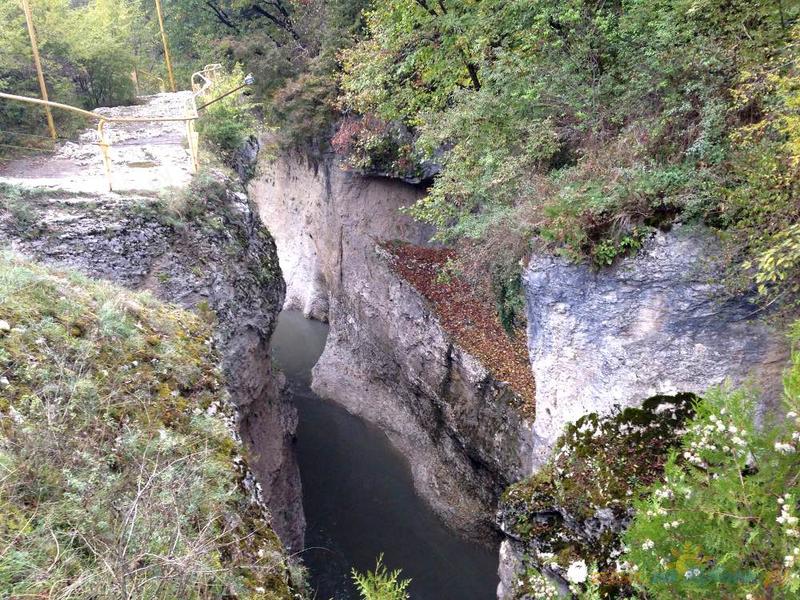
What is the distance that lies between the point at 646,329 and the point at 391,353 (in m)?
8.80

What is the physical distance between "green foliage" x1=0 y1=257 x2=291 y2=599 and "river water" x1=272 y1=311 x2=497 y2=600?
6.46 metres

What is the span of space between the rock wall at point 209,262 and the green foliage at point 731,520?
5378 millimetres

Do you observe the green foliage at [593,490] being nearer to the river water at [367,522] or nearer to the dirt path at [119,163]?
the river water at [367,522]

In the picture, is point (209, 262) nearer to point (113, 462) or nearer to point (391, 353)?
point (391, 353)

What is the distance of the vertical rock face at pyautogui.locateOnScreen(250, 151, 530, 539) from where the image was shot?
11.3 metres

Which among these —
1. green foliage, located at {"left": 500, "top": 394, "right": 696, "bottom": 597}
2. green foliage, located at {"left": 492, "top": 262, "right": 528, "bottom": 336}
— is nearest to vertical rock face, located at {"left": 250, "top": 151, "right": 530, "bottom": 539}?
green foliage, located at {"left": 492, "top": 262, "right": 528, "bottom": 336}

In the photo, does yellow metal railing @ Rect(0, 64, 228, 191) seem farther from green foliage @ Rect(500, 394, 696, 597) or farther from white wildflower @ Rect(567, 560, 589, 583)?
white wildflower @ Rect(567, 560, 589, 583)

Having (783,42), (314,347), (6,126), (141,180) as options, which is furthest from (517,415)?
(6,126)

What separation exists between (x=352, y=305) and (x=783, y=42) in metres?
12.8

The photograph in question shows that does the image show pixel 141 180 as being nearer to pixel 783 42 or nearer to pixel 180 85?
pixel 783 42

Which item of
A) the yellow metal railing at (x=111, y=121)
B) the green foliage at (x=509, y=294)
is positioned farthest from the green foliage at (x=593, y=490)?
the yellow metal railing at (x=111, y=121)

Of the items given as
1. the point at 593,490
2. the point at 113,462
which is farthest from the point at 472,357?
the point at 113,462

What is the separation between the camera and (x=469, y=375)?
11.5 metres

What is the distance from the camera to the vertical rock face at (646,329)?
6000mm
